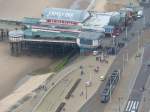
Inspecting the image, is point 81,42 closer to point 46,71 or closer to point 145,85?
point 46,71

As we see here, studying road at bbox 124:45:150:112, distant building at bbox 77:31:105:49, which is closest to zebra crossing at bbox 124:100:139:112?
road at bbox 124:45:150:112

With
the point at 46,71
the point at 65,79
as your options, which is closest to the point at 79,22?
the point at 46,71

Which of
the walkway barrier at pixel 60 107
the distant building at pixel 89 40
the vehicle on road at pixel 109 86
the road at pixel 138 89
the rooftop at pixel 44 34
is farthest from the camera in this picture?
the rooftop at pixel 44 34

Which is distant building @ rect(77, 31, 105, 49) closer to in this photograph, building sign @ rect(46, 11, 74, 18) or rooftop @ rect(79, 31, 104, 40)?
rooftop @ rect(79, 31, 104, 40)

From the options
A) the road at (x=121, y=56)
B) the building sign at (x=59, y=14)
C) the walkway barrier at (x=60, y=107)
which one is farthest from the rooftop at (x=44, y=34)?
the walkway barrier at (x=60, y=107)

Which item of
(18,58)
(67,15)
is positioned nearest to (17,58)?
(18,58)

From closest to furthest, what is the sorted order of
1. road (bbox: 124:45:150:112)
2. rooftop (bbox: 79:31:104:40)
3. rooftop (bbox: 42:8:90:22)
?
road (bbox: 124:45:150:112), rooftop (bbox: 79:31:104:40), rooftop (bbox: 42:8:90:22)

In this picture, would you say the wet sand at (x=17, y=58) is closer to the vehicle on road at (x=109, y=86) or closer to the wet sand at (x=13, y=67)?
the wet sand at (x=13, y=67)

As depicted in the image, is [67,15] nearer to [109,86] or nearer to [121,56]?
[121,56]
